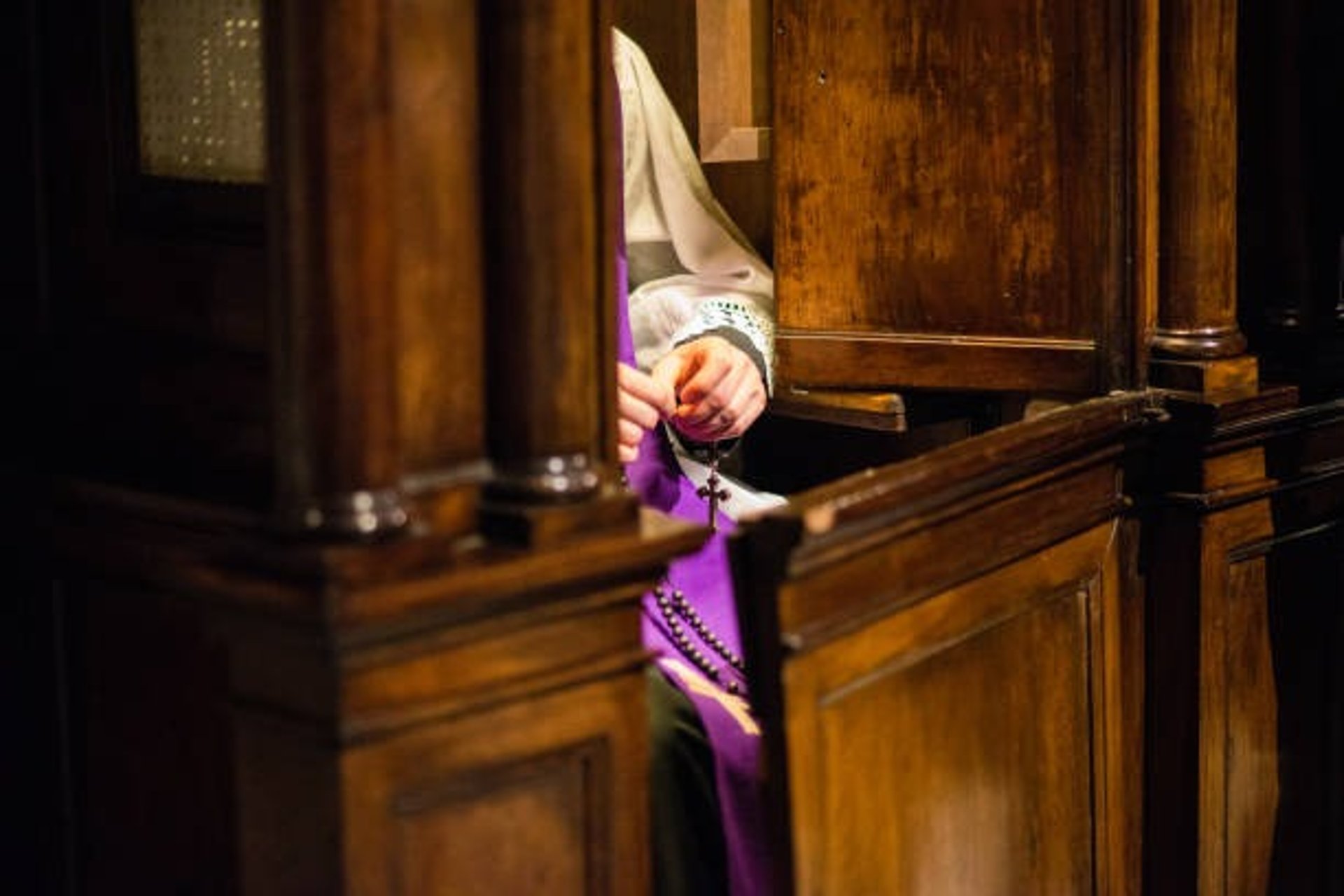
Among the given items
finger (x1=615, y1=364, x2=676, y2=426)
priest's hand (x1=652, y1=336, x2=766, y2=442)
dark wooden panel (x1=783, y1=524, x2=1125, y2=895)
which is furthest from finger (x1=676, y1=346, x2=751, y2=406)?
dark wooden panel (x1=783, y1=524, x2=1125, y2=895)

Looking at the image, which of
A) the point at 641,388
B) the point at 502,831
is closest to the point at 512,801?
the point at 502,831

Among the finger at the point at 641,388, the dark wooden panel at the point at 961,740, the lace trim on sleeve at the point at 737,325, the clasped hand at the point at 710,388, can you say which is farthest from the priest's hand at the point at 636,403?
the lace trim on sleeve at the point at 737,325

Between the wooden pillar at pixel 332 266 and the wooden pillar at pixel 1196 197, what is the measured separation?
62.7 inches

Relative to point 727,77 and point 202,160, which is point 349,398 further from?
point 727,77

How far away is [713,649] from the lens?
313 centimetres

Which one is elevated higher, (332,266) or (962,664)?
(332,266)

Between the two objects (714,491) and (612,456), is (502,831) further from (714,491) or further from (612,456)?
(714,491)

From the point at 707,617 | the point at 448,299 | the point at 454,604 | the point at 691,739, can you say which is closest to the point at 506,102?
the point at 448,299

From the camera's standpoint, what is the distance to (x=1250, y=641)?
3311 millimetres

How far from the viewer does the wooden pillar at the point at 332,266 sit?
1879mm

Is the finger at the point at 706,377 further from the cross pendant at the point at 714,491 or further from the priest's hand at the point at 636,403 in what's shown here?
the priest's hand at the point at 636,403

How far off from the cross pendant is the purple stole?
0.02 meters

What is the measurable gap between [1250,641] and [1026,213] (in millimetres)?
757

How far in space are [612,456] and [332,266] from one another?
48cm
